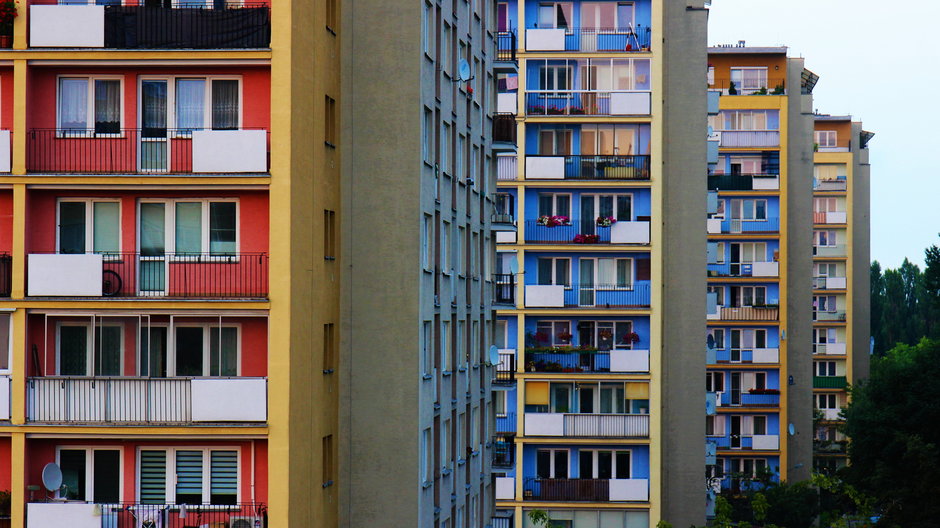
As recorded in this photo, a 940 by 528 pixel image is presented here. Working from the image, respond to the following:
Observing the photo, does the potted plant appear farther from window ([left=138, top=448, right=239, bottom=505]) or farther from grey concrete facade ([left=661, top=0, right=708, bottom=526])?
grey concrete facade ([left=661, top=0, right=708, bottom=526])

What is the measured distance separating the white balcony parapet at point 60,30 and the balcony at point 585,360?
3238 centimetres

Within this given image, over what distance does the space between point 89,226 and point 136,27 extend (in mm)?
4547

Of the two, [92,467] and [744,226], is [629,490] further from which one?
[744,226]

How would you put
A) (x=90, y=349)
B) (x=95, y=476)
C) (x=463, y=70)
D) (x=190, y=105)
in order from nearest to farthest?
(x=95, y=476) → (x=90, y=349) → (x=190, y=105) → (x=463, y=70)

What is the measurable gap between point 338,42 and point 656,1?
90.5 ft

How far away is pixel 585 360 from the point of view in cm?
6084

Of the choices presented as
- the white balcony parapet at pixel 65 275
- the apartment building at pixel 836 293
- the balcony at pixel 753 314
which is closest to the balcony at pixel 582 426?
the white balcony parapet at pixel 65 275

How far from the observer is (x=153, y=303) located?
31109 mm

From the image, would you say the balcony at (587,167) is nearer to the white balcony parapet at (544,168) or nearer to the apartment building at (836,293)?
the white balcony parapet at (544,168)

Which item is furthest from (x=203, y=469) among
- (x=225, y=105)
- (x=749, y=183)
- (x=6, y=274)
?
(x=749, y=183)

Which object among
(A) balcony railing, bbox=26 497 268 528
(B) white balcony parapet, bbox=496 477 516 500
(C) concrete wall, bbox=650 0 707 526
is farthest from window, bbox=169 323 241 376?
(C) concrete wall, bbox=650 0 707 526

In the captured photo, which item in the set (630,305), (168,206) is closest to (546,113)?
(630,305)

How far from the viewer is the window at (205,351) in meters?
31.8

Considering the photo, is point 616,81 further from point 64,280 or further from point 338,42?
point 64,280
